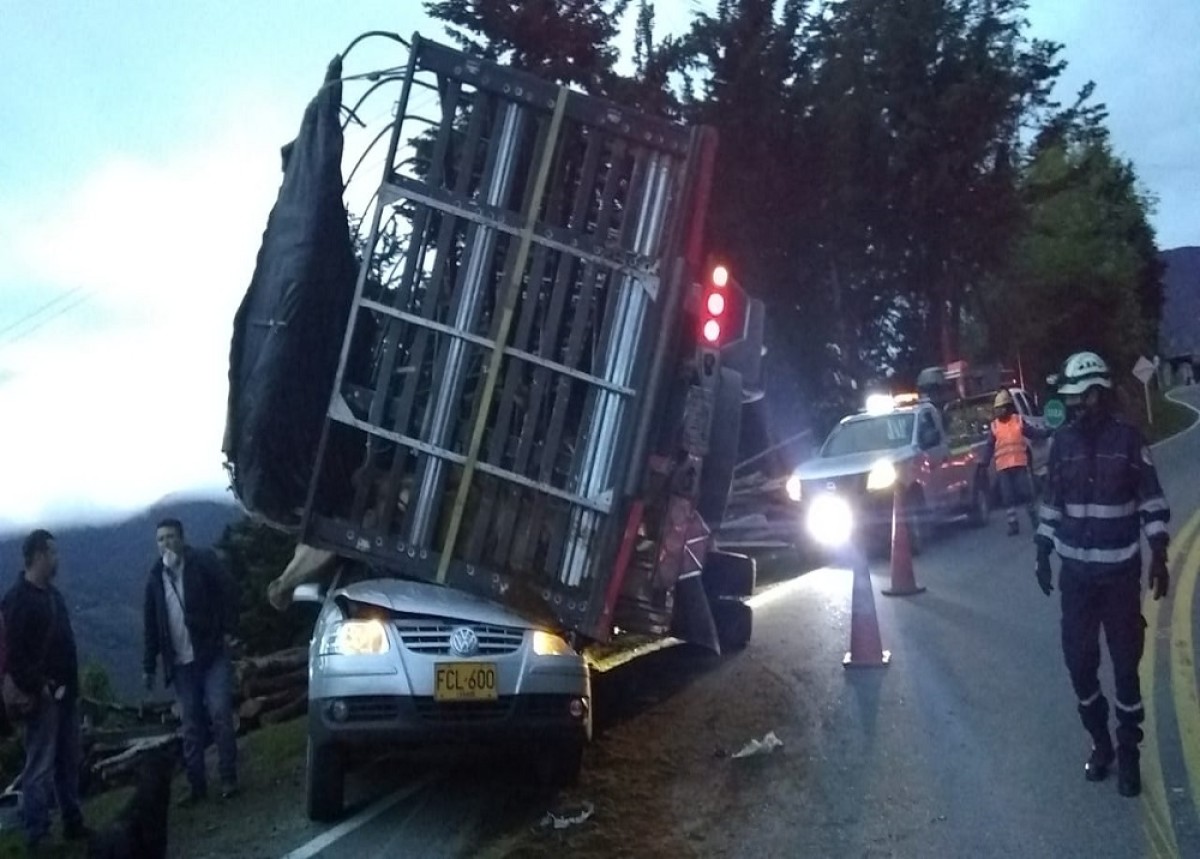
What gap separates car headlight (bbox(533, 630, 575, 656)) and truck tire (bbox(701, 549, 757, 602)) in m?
3.31

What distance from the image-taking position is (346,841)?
7.47 metres

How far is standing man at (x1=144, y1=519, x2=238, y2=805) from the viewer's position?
916cm

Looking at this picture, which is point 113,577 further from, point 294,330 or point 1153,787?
point 1153,787

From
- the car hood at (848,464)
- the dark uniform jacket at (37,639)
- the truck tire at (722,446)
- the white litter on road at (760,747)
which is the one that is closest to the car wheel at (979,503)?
the car hood at (848,464)

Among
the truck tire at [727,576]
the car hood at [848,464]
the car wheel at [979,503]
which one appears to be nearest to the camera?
the truck tire at [727,576]

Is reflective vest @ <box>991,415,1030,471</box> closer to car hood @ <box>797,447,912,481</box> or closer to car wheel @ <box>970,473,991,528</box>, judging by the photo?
car hood @ <box>797,447,912,481</box>

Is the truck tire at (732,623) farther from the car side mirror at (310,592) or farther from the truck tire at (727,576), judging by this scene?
the car side mirror at (310,592)

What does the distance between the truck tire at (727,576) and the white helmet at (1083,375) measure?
3959 millimetres

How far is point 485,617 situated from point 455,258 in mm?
1783

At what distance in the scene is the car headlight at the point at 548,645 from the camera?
7660 mm

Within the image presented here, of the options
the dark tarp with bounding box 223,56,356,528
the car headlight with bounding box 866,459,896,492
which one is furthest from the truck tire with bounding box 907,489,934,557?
the dark tarp with bounding box 223,56,356,528

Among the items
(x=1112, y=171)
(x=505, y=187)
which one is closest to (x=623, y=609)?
(x=505, y=187)

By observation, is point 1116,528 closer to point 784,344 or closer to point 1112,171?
point 784,344

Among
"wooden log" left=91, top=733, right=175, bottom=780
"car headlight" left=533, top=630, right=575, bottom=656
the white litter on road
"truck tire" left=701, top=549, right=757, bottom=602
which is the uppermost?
"truck tire" left=701, top=549, right=757, bottom=602
